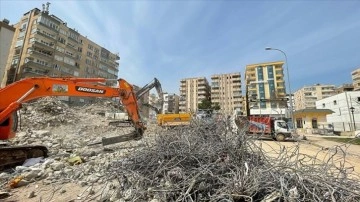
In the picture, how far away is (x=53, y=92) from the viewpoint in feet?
27.9

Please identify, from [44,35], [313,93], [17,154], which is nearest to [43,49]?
[44,35]

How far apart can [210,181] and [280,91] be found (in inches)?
3107

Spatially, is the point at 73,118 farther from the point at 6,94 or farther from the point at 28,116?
the point at 6,94

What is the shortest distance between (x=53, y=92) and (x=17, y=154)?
227 centimetres

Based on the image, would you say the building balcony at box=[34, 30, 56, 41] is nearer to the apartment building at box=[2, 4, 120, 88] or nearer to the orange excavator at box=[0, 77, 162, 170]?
the apartment building at box=[2, 4, 120, 88]

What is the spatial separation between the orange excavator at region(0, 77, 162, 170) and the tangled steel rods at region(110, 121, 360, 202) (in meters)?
4.87

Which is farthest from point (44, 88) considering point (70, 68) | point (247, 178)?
point (70, 68)

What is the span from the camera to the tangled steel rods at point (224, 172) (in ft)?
8.67

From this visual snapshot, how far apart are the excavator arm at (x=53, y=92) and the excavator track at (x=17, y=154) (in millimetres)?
673

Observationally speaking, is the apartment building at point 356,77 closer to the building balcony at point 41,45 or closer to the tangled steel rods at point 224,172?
the building balcony at point 41,45

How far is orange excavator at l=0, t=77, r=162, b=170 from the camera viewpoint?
7195 mm

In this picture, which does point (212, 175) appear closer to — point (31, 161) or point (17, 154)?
point (31, 161)

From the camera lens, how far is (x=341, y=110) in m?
52.5

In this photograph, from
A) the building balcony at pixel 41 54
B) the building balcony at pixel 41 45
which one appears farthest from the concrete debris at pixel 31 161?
the building balcony at pixel 41 45
